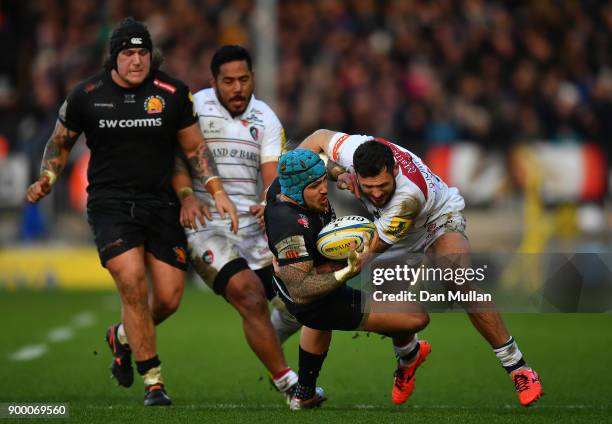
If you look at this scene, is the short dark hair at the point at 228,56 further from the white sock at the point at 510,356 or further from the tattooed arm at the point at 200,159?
the white sock at the point at 510,356

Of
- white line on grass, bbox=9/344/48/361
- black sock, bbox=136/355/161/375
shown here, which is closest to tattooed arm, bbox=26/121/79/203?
black sock, bbox=136/355/161/375

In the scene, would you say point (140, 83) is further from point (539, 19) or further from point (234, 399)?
point (539, 19)

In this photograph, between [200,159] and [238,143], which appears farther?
[238,143]

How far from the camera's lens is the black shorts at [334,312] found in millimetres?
7719

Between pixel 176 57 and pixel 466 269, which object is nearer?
pixel 466 269

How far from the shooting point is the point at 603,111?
18.2 m

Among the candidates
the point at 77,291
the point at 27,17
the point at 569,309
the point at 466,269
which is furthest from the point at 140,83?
the point at 27,17

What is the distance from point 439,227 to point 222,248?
1.60m

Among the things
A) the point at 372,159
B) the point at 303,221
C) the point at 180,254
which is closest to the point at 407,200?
the point at 372,159

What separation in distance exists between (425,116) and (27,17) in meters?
8.80

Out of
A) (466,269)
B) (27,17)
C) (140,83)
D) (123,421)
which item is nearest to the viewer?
(123,421)

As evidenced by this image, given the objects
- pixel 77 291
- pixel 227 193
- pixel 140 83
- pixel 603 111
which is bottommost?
pixel 77 291

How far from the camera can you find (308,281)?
751 centimetres

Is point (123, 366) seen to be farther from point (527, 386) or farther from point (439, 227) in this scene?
point (527, 386)
